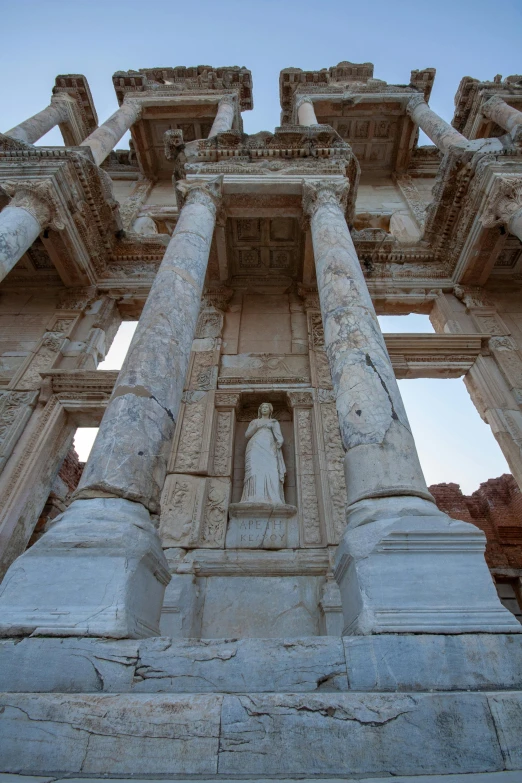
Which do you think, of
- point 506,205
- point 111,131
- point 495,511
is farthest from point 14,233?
point 495,511

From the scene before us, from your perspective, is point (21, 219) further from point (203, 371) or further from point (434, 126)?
point (434, 126)

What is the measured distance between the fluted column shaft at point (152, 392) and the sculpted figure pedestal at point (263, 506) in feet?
9.28

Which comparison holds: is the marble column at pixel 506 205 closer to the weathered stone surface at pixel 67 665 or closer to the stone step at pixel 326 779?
the stone step at pixel 326 779

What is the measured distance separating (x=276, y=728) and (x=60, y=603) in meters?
1.81

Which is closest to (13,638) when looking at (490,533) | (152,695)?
(152,695)

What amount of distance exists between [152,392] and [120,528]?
1.73m

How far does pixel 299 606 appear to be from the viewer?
20.2 feet

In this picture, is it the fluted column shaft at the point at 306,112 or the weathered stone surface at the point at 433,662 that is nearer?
the weathered stone surface at the point at 433,662

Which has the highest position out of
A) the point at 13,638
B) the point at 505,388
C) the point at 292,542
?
the point at 505,388

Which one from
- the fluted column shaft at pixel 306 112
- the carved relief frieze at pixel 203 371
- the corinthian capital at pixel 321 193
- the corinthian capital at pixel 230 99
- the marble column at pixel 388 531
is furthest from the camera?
the corinthian capital at pixel 230 99

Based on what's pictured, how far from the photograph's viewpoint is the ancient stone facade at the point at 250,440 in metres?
2.37

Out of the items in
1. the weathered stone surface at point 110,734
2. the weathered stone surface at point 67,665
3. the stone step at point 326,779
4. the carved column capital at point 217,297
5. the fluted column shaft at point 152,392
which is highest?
the carved column capital at point 217,297

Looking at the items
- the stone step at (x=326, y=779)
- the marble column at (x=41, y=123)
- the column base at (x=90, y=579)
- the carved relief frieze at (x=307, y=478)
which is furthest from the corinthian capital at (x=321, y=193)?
the marble column at (x=41, y=123)

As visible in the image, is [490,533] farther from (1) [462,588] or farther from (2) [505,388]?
(1) [462,588]
